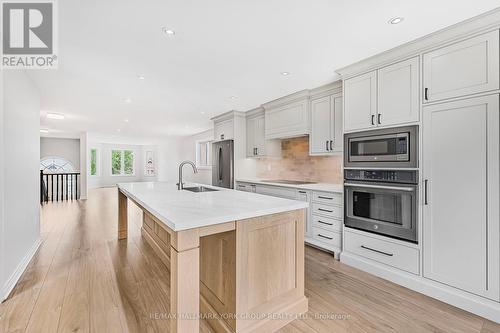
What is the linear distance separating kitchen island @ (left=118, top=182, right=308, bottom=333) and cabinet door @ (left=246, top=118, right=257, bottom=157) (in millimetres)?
2986

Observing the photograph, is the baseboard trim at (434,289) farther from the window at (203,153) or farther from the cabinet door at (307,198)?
the window at (203,153)

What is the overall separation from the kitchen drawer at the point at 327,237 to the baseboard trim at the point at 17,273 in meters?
3.23

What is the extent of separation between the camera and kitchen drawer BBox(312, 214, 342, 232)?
9.59ft

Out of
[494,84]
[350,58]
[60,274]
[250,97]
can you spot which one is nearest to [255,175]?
[250,97]

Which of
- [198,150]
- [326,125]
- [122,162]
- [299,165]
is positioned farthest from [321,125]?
[122,162]

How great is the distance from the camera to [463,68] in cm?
191

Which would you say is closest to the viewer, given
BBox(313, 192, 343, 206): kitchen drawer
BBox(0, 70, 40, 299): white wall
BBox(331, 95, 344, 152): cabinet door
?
BBox(0, 70, 40, 299): white wall

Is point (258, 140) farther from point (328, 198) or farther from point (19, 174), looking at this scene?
point (19, 174)

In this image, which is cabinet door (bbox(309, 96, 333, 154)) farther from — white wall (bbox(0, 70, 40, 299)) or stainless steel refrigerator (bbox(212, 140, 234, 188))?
white wall (bbox(0, 70, 40, 299))

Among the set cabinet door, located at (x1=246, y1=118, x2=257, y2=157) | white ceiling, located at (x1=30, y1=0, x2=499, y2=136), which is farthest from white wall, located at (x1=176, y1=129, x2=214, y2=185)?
Result: white ceiling, located at (x1=30, y1=0, x2=499, y2=136)

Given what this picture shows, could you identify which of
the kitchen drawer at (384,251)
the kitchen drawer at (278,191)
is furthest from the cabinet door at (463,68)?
the kitchen drawer at (278,191)

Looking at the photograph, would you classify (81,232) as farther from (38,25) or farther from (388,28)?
(388,28)

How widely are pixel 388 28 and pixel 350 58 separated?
0.55 meters

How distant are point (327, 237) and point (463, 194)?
60.0 inches
